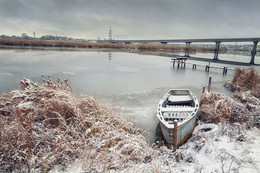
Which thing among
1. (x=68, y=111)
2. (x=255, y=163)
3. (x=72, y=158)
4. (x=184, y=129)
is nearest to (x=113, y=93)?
(x=68, y=111)

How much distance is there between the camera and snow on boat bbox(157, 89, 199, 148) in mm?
5191

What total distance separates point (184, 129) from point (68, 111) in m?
3.89

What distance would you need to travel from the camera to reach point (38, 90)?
5.73 metres

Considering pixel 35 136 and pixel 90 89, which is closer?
pixel 35 136

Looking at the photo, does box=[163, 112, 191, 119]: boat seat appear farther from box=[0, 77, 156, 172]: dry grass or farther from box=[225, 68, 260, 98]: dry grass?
box=[225, 68, 260, 98]: dry grass

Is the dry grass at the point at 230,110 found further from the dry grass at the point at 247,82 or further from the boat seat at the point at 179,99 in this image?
the dry grass at the point at 247,82

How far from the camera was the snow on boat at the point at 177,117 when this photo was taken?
519 centimetres

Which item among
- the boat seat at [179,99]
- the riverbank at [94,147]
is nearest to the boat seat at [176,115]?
the riverbank at [94,147]

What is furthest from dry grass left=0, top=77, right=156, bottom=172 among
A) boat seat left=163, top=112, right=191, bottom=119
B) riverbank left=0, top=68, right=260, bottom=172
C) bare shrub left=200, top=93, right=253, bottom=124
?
bare shrub left=200, top=93, right=253, bottom=124

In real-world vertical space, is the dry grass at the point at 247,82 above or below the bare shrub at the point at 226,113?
above

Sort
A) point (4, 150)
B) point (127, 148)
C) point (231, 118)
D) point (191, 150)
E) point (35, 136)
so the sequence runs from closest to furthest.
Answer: point (4, 150)
point (35, 136)
point (127, 148)
point (191, 150)
point (231, 118)

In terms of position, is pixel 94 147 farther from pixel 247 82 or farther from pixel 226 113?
pixel 247 82

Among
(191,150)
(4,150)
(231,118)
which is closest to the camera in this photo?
(4,150)

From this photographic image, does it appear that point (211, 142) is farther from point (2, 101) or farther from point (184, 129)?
point (2, 101)
